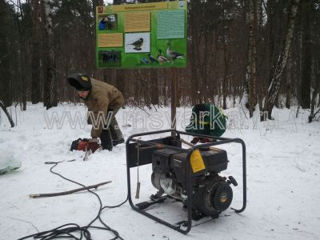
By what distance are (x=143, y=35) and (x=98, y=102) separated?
6.18 ft

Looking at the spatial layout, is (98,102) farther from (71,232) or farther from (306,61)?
(306,61)

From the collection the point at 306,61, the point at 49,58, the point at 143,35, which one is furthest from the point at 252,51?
the point at 49,58

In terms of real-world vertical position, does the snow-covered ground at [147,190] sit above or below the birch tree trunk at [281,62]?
below

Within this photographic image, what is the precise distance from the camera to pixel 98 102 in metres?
5.82

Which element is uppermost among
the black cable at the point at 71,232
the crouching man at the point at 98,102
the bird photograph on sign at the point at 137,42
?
the bird photograph on sign at the point at 137,42

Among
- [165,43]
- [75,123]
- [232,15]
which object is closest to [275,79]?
[165,43]

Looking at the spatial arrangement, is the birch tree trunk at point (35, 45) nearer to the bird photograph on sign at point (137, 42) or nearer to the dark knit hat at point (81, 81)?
the bird photograph on sign at point (137, 42)

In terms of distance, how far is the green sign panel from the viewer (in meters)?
6.32

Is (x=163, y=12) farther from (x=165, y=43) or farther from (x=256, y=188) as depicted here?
(x=256, y=188)

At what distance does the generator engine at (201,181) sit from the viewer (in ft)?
9.96

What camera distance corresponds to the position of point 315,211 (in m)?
3.44

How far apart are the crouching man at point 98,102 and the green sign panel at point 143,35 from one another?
A: 3.29ft

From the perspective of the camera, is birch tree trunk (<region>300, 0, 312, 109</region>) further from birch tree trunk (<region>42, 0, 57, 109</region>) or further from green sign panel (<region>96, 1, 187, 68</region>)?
birch tree trunk (<region>42, 0, 57, 109</region>)

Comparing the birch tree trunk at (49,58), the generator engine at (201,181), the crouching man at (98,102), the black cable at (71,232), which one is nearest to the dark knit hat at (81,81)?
the crouching man at (98,102)
